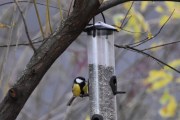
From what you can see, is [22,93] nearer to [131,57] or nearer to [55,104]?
[55,104]

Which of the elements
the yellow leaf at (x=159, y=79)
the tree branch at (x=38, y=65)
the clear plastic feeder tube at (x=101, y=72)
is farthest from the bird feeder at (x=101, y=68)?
the yellow leaf at (x=159, y=79)

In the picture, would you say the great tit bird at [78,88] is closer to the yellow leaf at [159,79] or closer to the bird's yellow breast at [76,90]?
the bird's yellow breast at [76,90]

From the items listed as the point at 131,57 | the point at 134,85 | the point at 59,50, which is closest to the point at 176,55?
the point at 131,57

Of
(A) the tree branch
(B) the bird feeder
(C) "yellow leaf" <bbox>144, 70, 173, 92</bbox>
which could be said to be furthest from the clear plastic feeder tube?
(C) "yellow leaf" <bbox>144, 70, 173, 92</bbox>

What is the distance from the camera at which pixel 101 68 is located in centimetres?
316

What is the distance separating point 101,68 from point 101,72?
1.1 inches

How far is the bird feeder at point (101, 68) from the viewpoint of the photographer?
10.2ft

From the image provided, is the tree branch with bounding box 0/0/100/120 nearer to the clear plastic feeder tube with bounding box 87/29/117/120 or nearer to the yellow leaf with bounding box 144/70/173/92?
the clear plastic feeder tube with bounding box 87/29/117/120

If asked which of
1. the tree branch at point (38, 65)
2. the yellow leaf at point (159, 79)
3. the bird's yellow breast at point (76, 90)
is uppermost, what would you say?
the yellow leaf at point (159, 79)

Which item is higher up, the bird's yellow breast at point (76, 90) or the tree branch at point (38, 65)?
the bird's yellow breast at point (76, 90)

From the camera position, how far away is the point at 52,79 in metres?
7.17

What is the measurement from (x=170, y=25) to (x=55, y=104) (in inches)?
74.1

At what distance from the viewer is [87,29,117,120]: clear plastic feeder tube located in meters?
3.13

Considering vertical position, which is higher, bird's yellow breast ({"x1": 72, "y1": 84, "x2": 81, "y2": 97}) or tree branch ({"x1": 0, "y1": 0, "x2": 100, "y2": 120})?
bird's yellow breast ({"x1": 72, "y1": 84, "x2": 81, "y2": 97})
